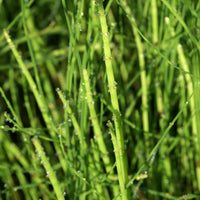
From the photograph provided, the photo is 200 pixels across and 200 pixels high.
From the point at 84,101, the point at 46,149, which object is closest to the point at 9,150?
the point at 46,149

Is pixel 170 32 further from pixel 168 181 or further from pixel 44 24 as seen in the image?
pixel 44 24

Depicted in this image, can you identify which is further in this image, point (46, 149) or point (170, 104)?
point (46, 149)

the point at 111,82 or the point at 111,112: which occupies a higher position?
the point at 111,82

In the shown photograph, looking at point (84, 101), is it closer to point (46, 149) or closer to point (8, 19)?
point (46, 149)

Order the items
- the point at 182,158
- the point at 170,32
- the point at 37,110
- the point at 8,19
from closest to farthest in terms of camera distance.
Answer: the point at 170,32, the point at 182,158, the point at 37,110, the point at 8,19

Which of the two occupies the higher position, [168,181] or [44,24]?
[44,24]

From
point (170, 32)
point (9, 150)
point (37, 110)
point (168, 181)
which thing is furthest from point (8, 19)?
point (168, 181)

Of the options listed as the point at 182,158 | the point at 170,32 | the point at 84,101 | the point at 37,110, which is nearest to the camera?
the point at 84,101

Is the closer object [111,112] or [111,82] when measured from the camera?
[111,82]

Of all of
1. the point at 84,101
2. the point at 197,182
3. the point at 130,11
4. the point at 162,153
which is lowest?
the point at 197,182
